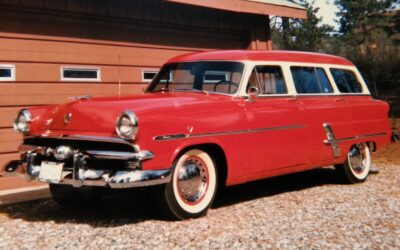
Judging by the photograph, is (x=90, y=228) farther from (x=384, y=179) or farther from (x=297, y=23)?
(x=297, y=23)

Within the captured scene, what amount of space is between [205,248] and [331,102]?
340 centimetres

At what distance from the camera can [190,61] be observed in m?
5.66

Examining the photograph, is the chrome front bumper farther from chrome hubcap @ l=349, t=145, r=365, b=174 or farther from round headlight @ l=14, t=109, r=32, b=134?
chrome hubcap @ l=349, t=145, r=365, b=174

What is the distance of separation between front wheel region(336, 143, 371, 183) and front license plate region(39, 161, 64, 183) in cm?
392

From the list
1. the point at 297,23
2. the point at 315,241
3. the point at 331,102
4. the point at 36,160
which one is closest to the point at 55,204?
the point at 36,160

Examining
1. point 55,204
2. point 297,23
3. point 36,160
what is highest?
point 297,23

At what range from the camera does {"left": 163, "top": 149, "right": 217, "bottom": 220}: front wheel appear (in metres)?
4.39

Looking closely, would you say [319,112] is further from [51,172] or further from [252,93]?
[51,172]

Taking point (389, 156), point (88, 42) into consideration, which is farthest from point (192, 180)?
point (389, 156)

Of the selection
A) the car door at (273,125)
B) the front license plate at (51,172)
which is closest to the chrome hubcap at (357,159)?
the car door at (273,125)

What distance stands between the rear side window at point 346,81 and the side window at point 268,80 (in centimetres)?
126

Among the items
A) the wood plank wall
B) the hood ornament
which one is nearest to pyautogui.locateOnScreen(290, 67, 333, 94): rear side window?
the wood plank wall

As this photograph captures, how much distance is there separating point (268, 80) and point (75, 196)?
2.58m

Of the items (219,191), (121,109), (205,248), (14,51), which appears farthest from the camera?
(14,51)
